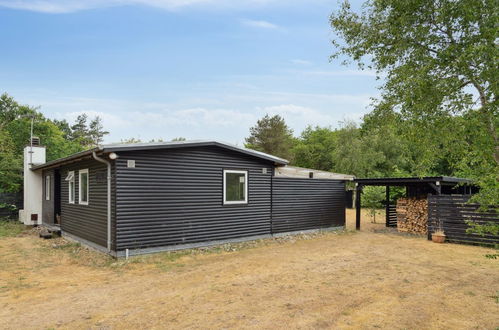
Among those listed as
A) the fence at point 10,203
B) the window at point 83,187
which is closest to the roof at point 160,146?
the window at point 83,187

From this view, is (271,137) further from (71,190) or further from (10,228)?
(71,190)

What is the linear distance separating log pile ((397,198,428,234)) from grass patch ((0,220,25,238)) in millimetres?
14356

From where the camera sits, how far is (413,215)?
12.6m

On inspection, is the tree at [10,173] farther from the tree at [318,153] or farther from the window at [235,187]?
the tree at [318,153]

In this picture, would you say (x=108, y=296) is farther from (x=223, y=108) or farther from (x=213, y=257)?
(x=223, y=108)

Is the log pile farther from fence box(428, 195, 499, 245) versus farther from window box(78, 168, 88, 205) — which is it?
window box(78, 168, 88, 205)

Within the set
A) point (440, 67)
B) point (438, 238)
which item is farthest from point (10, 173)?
point (440, 67)

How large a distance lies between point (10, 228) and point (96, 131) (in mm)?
43230

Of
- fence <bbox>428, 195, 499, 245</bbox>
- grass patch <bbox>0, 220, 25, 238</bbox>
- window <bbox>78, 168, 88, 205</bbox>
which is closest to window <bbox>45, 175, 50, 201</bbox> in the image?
grass patch <bbox>0, 220, 25, 238</bbox>

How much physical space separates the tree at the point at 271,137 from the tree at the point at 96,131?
27620 millimetres

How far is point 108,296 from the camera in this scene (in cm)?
512

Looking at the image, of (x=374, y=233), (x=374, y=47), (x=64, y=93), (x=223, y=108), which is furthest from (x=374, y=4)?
(x=223, y=108)

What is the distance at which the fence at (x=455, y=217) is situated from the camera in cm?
932

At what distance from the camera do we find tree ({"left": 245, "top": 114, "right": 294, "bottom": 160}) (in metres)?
36.5
